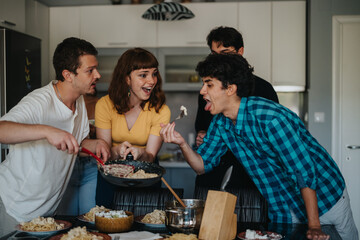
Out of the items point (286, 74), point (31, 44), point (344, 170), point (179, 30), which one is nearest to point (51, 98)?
point (31, 44)

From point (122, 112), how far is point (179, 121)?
2.29 m

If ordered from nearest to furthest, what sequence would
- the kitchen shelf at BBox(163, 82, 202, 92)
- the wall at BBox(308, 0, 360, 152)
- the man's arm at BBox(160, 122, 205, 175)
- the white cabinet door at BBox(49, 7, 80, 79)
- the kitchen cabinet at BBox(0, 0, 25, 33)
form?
the man's arm at BBox(160, 122, 205, 175) → the kitchen cabinet at BBox(0, 0, 25, 33) → the wall at BBox(308, 0, 360, 152) → the kitchen shelf at BBox(163, 82, 202, 92) → the white cabinet door at BBox(49, 7, 80, 79)

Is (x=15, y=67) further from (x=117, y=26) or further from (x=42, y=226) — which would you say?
(x=42, y=226)

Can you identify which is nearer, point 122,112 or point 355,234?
point 355,234

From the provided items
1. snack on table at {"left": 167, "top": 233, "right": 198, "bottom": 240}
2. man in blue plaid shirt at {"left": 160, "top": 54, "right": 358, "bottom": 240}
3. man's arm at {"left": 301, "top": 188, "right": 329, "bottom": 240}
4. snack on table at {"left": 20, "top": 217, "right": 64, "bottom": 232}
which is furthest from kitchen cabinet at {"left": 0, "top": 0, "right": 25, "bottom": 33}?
man's arm at {"left": 301, "top": 188, "right": 329, "bottom": 240}

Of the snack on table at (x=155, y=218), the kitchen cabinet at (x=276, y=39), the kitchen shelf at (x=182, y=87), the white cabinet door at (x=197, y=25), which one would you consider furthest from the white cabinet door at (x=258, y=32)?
the snack on table at (x=155, y=218)

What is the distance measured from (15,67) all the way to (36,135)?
6.62 feet

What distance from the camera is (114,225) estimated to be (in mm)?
1609

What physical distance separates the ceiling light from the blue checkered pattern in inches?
67.2

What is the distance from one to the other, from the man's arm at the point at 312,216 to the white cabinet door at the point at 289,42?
2653mm

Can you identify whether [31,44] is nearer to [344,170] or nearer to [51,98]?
[51,98]

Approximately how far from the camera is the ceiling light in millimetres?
3455

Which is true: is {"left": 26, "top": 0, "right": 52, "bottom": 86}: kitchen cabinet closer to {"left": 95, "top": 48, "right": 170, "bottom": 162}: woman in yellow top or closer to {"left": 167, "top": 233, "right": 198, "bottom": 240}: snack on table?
{"left": 95, "top": 48, "right": 170, "bottom": 162}: woman in yellow top

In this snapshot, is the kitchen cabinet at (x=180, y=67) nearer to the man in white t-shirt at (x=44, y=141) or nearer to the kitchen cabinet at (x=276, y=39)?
the kitchen cabinet at (x=276, y=39)
